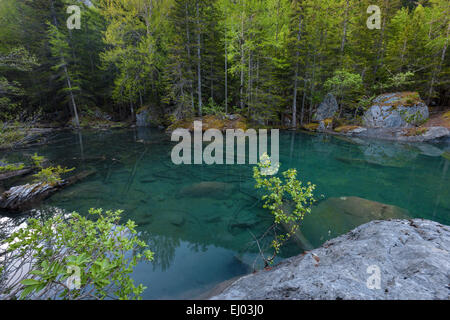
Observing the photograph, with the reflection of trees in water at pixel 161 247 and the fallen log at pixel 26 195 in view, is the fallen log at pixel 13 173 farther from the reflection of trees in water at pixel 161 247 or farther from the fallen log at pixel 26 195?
the reflection of trees in water at pixel 161 247

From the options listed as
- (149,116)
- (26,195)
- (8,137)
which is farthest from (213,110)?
(26,195)

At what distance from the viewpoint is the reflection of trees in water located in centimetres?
507

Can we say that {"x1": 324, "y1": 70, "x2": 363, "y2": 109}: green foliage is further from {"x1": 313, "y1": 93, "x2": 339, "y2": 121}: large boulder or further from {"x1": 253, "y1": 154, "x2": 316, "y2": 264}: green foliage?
{"x1": 253, "y1": 154, "x2": 316, "y2": 264}: green foliage

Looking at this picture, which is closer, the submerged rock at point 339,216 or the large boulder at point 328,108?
the submerged rock at point 339,216

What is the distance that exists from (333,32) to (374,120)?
472 inches

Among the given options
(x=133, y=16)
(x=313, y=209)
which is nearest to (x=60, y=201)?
(x=313, y=209)

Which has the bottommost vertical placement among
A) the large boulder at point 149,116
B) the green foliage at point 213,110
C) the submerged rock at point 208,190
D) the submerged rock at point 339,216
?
the submerged rock at point 208,190

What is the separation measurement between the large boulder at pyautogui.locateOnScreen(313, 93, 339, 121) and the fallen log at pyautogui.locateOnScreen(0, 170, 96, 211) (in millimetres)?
28062

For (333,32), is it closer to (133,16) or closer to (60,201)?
(133,16)

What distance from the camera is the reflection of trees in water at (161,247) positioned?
5070 millimetres

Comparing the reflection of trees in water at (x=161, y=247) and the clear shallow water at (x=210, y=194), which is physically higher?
the clear shallow water at (x=210, y=194)

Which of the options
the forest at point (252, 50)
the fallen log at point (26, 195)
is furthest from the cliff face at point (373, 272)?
the forest at point (252, 50)

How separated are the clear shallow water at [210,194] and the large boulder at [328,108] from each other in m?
10.5

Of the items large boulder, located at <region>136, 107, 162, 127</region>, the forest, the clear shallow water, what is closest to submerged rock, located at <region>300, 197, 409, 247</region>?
the clear shallow water
